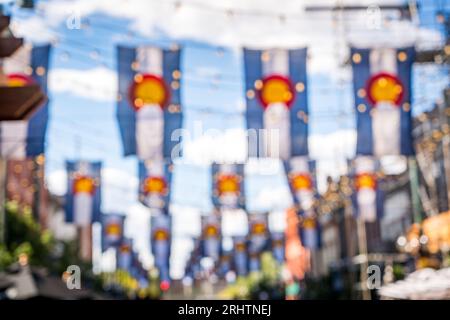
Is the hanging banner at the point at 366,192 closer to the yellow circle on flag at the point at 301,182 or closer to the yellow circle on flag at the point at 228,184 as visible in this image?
the yellow circle on flag at the point at 301,182

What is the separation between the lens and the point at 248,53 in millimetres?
15492

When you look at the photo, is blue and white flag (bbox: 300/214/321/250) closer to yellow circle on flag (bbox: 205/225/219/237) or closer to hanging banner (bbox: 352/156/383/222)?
yellow circle on flag (bbox: 205/225/219/237)

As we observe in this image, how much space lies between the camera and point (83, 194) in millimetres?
22375

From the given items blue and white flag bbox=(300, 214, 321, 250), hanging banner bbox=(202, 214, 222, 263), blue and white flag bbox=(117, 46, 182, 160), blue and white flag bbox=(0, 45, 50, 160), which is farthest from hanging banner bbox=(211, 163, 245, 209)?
blue and white flag bbox=(0, 45, 50, 160)

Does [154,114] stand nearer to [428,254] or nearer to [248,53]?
[248,53]

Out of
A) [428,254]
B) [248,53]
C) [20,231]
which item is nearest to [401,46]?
[248,53]

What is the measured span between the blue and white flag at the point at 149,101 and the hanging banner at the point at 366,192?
411 inches

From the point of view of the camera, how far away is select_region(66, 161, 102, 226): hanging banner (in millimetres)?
22203

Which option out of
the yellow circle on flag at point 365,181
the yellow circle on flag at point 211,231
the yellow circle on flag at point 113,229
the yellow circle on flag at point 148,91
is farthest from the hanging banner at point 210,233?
the yellow circle on flag at point 148,91

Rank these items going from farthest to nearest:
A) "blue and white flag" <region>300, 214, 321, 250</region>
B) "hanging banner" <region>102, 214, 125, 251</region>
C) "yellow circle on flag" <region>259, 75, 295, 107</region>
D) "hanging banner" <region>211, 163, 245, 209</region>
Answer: "blue and white flag" <region>300, 214, 321, 250</region> → "hanging banner" <region>102, 214, 125, 251</region> → "hanging banner" <region>211, 163, 245, 209</region> → "yellow circle on flag" <region>259, 75, 295, 107</region>

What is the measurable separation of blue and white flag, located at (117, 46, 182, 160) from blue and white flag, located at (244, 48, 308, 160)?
1595mm

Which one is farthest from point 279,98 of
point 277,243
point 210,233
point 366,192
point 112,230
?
point 277,243

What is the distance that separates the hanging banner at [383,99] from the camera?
15.8 m

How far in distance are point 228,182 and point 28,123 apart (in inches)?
538
